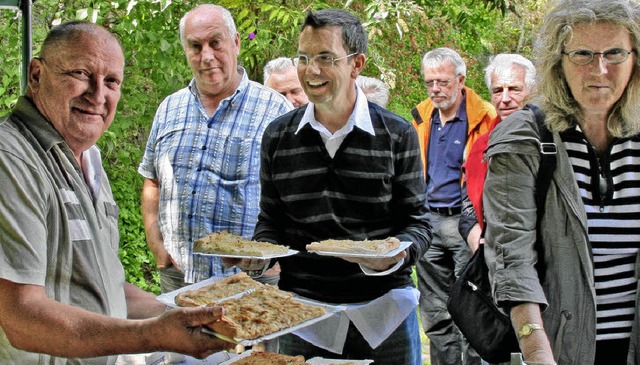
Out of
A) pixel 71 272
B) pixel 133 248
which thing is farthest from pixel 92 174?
pixel 133 248

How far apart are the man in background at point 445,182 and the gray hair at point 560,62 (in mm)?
2645

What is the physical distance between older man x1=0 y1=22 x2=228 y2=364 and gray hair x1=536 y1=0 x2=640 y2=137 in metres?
1.16

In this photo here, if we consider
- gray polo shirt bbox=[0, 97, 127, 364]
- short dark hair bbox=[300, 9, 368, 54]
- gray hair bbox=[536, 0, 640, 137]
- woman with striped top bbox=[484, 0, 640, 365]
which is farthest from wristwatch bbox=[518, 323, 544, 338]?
short dark hair bbox=[300, 9, 368, 54]

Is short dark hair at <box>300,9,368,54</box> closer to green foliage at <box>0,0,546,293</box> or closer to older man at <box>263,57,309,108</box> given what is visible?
green foliage at <box>0,0,546,293</box>

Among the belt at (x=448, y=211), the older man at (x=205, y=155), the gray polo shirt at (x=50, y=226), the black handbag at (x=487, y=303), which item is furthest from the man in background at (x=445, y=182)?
the gray polo shirt at (x=50, y=226)

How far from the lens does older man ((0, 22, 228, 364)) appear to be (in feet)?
5.77

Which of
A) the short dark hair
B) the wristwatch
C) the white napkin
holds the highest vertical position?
the short dark hair

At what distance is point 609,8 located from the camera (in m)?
2.12

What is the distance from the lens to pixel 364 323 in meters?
2.76

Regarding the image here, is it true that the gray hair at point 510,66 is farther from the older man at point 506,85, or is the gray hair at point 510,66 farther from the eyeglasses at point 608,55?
the eyeglasses at point 608,55

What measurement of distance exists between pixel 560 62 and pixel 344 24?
961mm

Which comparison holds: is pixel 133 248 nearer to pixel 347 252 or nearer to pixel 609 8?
pixel 347 252

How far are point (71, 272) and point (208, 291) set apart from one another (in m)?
0.67

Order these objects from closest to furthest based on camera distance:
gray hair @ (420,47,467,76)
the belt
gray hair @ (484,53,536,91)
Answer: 1. gray hair @ (484,53,536,91)
2. the belt
3. gray hair @ (420,47,467,76)
